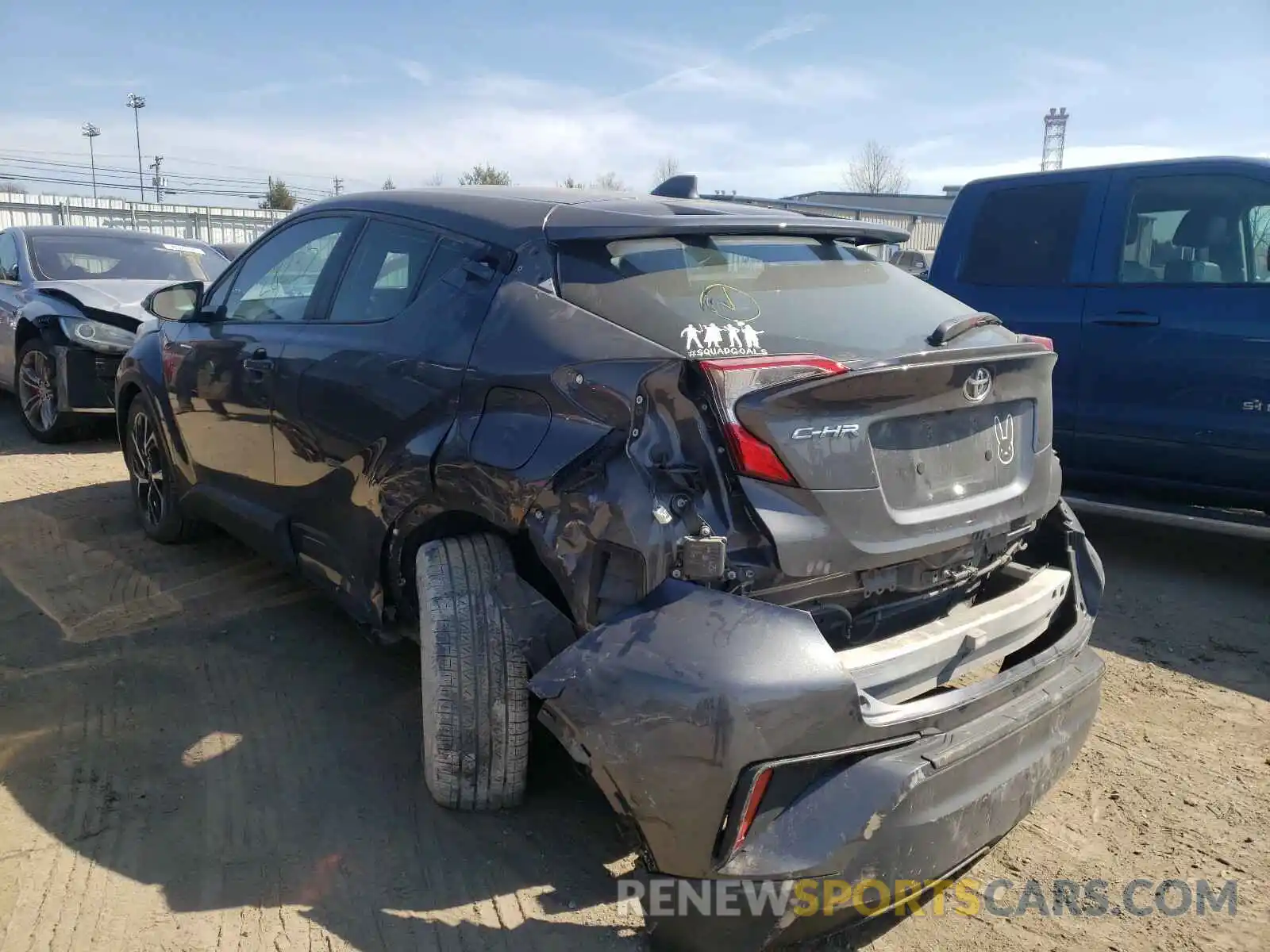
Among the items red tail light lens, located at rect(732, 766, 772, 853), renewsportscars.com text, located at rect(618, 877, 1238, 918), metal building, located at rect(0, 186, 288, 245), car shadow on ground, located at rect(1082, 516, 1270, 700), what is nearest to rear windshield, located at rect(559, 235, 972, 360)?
red tail light lens, located at rect(732, 766, 772, 853)

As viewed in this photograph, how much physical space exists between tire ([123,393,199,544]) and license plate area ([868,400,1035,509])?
365 cm

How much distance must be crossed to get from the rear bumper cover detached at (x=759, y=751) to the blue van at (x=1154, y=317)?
3.19m

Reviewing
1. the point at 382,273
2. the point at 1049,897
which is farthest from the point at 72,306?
the point at 1049,897

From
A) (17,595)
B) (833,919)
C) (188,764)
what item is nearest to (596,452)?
(833,919)

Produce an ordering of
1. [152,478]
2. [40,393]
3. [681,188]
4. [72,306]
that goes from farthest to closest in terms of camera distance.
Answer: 1. [40,393]
2. [72,306]
3. [152,478]
4. [681,188]

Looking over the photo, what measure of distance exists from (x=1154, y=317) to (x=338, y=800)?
14.1ft

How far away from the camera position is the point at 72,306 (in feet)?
24.1

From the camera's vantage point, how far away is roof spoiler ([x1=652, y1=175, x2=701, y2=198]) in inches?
146

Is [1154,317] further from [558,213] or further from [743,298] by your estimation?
[558,213]

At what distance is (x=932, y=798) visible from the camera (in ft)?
6.91

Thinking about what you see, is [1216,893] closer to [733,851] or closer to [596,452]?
[733,851]

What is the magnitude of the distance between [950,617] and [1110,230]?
3.44 m

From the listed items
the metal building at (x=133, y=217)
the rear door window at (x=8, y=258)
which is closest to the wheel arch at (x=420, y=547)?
the rear door window at (x=8, y=258)

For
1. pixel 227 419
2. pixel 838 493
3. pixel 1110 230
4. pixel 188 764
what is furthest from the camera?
pixel 1110 230
